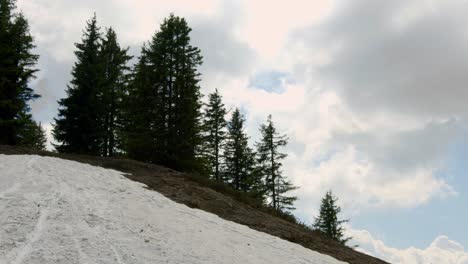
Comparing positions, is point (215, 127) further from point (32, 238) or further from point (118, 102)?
point (32, 238)

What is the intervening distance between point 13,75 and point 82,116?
5.66 metres

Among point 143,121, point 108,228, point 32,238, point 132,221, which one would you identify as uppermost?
point 143,121

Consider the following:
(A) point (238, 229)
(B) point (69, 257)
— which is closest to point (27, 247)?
(B) point (69, 257)

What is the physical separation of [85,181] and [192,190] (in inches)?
179

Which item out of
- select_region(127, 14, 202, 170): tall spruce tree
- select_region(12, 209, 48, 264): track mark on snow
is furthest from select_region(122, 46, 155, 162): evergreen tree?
select_region(12, 209, 48, 264): track mark on snow

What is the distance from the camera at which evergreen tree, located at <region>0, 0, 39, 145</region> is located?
25312 millimetres

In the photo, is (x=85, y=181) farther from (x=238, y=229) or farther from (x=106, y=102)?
(x=106, y=102)

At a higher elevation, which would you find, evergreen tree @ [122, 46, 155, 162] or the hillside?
evergreen tree @ [122, 46, 155, 162]

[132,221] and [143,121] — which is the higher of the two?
[143,121]

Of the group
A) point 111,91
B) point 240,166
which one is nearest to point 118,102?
point 111,91

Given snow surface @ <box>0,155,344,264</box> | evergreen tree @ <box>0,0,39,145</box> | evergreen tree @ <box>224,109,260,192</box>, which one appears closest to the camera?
snow surface @ <box>0,155,344,264</box>

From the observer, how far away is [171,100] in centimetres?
2706

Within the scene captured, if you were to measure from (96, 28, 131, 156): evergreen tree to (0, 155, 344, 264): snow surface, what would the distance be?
17.5 m

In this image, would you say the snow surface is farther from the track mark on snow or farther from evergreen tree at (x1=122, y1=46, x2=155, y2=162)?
evergreen tree at (x1=122, y1=46, x2=155, y2=162)
